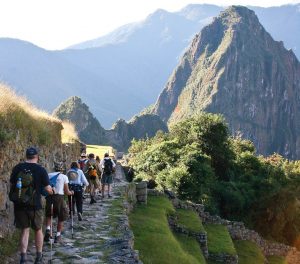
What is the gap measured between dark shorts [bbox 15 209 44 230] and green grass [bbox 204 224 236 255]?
1534 centimetres

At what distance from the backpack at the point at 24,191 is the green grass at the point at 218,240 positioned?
51.7ft

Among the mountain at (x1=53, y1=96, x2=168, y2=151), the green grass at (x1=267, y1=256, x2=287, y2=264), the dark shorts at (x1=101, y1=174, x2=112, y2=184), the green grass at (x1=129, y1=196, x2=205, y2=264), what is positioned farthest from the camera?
the mountain at (x1=53, y1=96, x2=168, y2=151)

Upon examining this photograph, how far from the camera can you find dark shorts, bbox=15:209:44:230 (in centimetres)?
888

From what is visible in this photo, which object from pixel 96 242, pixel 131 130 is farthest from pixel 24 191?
pixel 131 130

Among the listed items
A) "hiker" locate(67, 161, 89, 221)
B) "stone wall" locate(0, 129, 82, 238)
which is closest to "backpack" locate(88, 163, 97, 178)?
"stone wall" locate(0, 129, 82, 238)

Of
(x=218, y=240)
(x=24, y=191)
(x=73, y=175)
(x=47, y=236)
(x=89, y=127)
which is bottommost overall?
(x=218, y=240)

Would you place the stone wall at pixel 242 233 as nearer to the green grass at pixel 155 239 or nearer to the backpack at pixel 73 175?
the green grass at pixel 155 239

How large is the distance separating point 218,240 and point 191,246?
17.3 ft

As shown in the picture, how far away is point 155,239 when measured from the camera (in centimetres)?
1673

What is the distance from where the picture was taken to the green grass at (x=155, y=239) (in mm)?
15156

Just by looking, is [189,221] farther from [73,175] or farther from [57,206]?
[57,206]

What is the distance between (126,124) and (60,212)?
123037mm

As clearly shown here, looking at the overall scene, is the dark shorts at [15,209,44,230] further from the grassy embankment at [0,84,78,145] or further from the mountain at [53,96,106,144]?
the mountain at [53,96,106,144]

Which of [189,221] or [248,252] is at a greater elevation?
[189,221]
